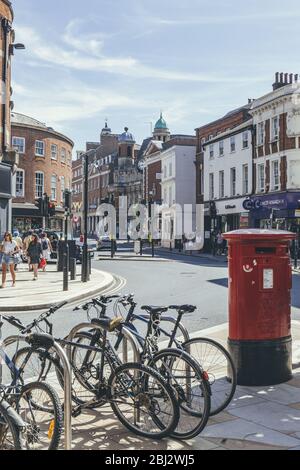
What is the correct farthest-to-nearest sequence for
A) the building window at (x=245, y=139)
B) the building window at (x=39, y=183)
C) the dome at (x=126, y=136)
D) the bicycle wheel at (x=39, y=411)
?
the dome at (x=126, y=136) < the building window at (x=39, y=183) < the building window at (x=245, y=139) < the bicycle wheel at (x=39, y=411)

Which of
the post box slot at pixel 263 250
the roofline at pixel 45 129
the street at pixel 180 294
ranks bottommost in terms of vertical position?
the street at pixel 180 294

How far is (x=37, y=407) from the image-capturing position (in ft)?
14.2

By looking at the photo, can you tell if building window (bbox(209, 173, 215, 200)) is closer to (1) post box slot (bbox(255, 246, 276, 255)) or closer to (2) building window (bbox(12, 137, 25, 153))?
(2) building window (bbox(12, 137, 25, 153))

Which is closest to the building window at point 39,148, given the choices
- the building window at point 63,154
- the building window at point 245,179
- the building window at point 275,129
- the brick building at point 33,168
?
the brick building at point 33,168

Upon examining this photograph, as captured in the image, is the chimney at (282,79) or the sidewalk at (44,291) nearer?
the sidewalk at (44,291)

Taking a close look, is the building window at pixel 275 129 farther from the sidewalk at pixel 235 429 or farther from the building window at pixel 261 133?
the sidewalk at pixel 235 429

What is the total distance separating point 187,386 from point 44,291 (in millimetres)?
10795

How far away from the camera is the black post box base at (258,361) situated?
6070 mm

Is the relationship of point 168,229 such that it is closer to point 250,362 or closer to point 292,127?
point 292,127

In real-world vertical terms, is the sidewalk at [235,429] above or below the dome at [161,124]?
below

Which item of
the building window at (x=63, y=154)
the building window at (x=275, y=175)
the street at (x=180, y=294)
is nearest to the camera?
the street at (x=180, y=294)

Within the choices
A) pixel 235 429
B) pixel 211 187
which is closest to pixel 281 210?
pixel 211 187

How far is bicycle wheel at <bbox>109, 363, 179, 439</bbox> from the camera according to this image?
448 cm

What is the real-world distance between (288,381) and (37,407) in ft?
10.8
